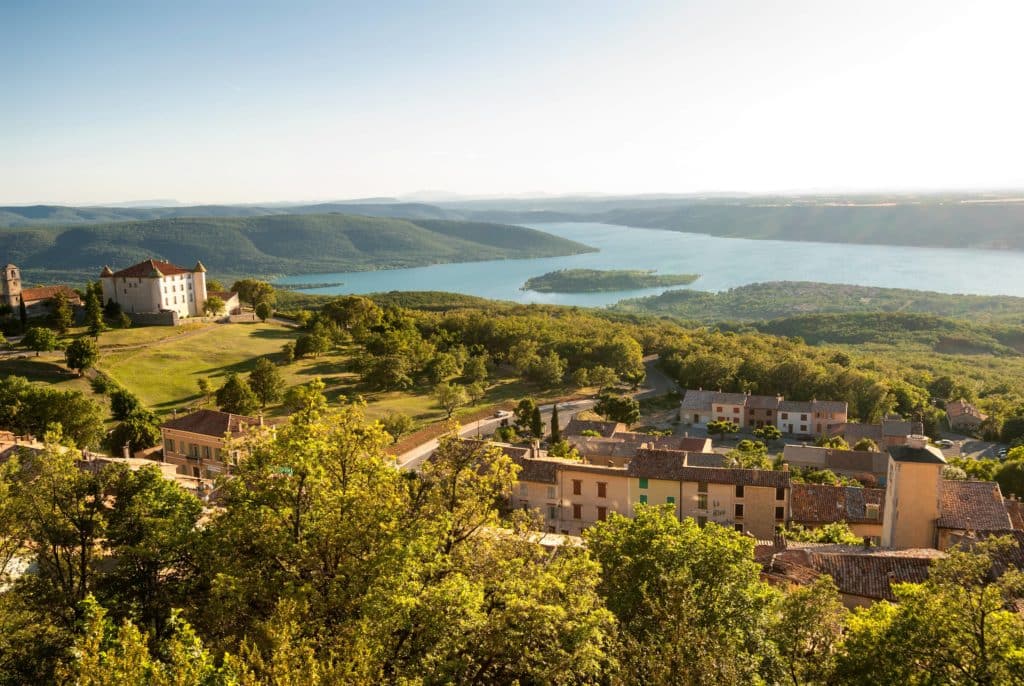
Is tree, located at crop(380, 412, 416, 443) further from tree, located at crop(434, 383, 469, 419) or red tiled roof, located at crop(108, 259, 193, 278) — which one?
red tiled roof, located at crop(108, 259, 193, 278)

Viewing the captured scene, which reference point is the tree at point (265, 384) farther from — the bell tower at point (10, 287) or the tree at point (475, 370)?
the bell tower at point (10, 287)

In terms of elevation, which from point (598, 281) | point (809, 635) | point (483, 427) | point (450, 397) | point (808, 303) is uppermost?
point (809, 635)

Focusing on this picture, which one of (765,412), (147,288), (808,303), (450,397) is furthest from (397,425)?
(808,303)

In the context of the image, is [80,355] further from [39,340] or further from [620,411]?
[620,411]

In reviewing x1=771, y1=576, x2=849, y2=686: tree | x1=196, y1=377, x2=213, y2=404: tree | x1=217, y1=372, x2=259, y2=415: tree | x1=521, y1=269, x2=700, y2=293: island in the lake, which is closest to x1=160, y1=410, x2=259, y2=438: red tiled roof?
x1=217, y1=372, x2=259, y2=415: tree

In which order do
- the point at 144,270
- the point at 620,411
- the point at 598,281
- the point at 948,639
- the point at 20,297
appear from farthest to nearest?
the point at 598,281 → the point at 144,270 → the point at 20,297 → the point at 620,411 → the point at 948,639

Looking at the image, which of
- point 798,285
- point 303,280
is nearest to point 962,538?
point 798,285
